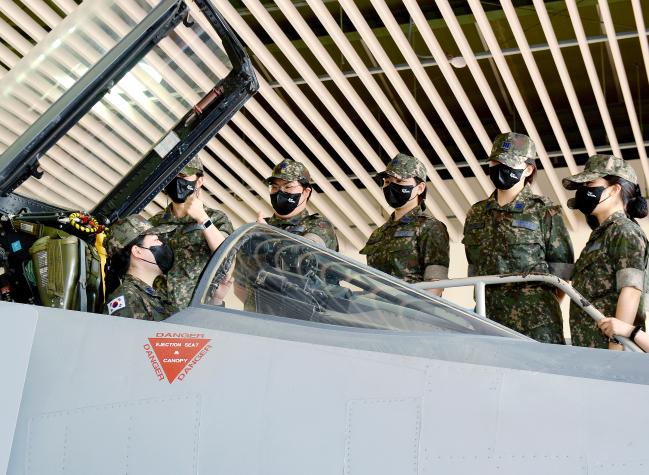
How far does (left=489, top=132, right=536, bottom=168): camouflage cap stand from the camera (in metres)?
5.44

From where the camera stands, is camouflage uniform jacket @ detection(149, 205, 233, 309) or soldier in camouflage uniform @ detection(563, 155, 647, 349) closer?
soldier in camouflage uniform @ detection(563, 155, 647, 349)

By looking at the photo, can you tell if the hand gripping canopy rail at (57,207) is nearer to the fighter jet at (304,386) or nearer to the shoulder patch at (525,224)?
the fighter jet at (304,386)

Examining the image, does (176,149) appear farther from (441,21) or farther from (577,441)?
(441,21)

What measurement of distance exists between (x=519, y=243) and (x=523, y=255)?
0.08m

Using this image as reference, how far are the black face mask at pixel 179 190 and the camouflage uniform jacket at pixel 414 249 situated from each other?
1.24 m

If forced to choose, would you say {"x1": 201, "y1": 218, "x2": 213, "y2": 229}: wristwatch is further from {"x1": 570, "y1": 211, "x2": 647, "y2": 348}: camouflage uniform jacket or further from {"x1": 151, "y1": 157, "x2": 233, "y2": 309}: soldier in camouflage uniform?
{"x1": 570, "y1": 211, "x2": 647, "y2": 348}: camouflage uniform jacket

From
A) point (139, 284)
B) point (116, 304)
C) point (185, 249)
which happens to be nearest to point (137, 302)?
point (116, 304)

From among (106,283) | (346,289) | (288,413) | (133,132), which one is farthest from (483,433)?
(133,132)

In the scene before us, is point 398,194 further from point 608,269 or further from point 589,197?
point 608,269

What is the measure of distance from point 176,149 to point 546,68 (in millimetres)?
9008

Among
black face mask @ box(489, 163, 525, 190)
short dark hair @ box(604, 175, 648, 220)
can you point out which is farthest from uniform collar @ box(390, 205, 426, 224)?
short dark hair @ box(604, 175, 648, 220)

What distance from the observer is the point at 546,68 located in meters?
12.8

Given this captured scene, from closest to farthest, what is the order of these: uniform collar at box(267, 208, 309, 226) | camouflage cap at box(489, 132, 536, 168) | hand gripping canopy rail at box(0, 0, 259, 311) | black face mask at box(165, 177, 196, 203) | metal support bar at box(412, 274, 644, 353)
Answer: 1. metal support bar at box(412, 274, 644, 353)
2. hand gripping canopy rail at box(0, 0, 259, 311)
3. camouflage cap at box(489, 132, 536, 168)
4. black face mask at box(165, 177, 196, 203)
5. uniform collar at box(267, 208, 309, 226)

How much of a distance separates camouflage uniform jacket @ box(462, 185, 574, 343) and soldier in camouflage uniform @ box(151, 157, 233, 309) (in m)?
1.55
